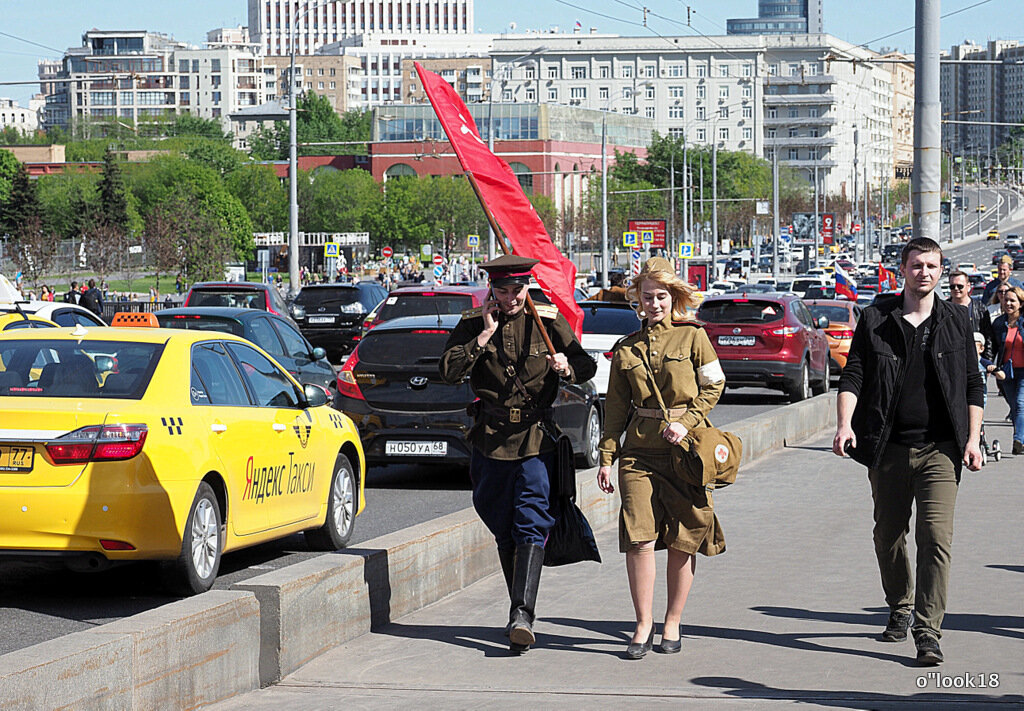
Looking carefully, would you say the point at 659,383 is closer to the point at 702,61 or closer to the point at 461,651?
the point at 461,651

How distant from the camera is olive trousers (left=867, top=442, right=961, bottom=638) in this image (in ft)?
22.6

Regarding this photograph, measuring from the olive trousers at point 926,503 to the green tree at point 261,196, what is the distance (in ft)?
425

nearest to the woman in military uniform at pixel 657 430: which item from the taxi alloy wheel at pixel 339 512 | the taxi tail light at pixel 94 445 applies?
the taxi tail light at pixel 94 445

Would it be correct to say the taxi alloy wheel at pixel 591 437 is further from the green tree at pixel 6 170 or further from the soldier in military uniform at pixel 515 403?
the green tree at pixel 6 170

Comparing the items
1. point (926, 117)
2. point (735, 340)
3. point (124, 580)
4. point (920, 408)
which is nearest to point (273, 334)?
point (926, 117)

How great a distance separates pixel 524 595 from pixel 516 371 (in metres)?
1.02

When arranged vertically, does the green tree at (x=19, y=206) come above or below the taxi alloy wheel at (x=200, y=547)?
above

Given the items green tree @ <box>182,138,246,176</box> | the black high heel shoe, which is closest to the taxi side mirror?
the black high heel shoe

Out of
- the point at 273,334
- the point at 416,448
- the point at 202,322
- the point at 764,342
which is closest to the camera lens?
the point at 416,448

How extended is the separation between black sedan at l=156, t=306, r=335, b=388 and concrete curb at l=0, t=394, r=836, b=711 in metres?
7.93

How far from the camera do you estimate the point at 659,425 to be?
6.93 metres

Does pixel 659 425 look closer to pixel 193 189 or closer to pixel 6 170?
pixel 193 189

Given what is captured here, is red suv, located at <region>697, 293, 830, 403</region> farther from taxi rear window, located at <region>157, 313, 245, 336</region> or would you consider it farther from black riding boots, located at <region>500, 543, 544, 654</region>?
black riding boots, located at <region>500, 543, 544, 654</region>

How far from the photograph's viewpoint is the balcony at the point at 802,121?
180 meters
